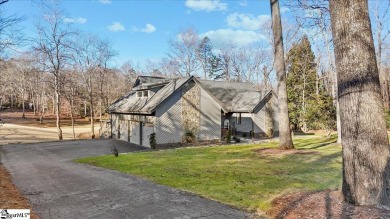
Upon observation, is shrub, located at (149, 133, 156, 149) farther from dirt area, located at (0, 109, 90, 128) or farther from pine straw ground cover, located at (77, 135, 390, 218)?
dirt area, located at (0, 109, 90, 128)

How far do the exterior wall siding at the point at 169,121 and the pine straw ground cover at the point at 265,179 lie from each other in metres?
9.10

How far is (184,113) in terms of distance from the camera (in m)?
25.4


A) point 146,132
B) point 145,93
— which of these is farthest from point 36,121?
point 146,132

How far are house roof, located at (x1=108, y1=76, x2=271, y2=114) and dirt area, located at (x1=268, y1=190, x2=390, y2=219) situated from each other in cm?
1754

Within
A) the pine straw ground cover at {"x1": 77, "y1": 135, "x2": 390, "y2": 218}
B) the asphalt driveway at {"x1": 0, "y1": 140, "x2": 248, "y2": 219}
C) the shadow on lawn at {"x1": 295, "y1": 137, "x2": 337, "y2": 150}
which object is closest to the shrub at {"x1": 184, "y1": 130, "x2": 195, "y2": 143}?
the shadow on lawn at {"x1": 295, "y1": 137, "x2": 337, "y2": 150}

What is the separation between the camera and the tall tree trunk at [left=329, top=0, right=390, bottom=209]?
17.9 ft

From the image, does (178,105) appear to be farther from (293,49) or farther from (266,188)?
(293,49)

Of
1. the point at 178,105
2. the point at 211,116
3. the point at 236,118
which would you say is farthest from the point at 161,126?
the point at 236,118

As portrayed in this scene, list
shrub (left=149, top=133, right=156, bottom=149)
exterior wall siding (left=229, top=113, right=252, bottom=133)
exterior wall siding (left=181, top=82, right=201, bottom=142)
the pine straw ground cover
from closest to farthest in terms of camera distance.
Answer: the pine straw ground cover < shrub (left=149, top=133, right=156, bottom=149) < exterior wall siding (left=181, top=82, right=201, bottom=142) < exterior wall siding (left=229, top=113, right=252, bottom=133)

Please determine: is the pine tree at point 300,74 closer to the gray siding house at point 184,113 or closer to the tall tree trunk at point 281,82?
the gray siding house at point 184,113

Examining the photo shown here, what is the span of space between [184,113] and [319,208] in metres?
20.0

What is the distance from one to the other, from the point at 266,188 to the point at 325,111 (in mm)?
23321

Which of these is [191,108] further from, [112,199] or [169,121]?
[112,199]

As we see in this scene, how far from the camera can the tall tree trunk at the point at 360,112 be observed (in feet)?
17.9
